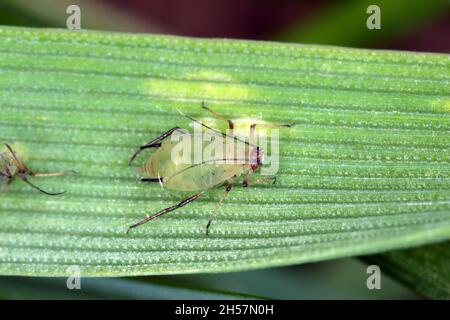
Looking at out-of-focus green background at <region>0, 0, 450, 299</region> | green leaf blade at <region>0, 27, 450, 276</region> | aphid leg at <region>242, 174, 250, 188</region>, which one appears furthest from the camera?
out-of-focus green background at <region>0, 0, 450, 299</region>

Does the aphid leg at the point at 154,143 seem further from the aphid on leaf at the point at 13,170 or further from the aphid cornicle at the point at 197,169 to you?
the aphid on leaf at the point at 13,170

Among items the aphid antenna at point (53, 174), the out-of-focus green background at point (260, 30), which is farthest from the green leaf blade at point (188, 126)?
the out-of-focus green background at point (260, 30)

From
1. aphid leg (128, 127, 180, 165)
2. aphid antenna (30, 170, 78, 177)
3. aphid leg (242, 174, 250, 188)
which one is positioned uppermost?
aphid leg (128, 127, 180, 165)

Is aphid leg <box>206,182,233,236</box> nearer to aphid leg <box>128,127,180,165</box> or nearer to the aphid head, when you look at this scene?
the aphid head

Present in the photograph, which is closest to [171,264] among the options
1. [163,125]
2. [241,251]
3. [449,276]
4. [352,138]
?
[241,251]

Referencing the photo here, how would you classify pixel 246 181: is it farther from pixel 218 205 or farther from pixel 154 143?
pixel 154 143

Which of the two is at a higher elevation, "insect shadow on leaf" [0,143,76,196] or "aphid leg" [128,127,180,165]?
"aphid leg" [128,127,180,165]

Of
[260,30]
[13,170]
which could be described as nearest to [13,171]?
[13,170]

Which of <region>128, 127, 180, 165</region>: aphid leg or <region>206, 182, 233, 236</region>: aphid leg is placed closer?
<region>206, 182, 233, 236</region>: aphid leg

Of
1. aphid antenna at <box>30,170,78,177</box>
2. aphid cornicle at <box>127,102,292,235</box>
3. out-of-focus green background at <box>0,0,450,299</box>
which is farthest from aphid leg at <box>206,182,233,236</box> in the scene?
aphid antenna at <box>30,170,78,177</box>
